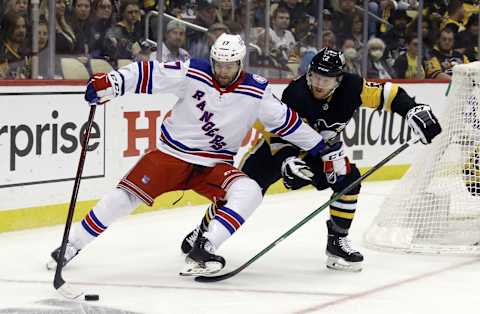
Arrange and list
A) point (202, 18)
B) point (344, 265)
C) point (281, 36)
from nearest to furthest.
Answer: point (344, 265)
point (202, 18)
point (281, 36)

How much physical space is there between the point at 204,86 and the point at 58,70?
78.8 inches

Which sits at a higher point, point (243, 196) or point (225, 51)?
point (225, 51)

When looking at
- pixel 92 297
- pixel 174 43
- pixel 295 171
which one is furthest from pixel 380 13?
pixel 92 297

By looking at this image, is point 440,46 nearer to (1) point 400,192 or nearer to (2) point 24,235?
(1) point 400,192

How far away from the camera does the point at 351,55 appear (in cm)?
948

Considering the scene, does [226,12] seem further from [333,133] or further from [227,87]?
[227,87]

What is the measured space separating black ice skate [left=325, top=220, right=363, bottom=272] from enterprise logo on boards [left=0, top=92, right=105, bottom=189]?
185 cm

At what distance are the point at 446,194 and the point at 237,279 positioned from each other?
1.52 m

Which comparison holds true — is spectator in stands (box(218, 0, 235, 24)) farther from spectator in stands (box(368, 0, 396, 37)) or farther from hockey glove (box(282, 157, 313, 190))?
hockey glove (box(282, 157, 313, 190))

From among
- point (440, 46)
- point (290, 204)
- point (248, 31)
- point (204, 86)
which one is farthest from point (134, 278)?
point (440, 46)

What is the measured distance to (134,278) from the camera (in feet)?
16.2

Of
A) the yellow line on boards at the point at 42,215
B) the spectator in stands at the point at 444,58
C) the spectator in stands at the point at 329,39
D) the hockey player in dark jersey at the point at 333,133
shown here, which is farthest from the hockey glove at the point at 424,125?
the spectator in stands at the point at 444,58

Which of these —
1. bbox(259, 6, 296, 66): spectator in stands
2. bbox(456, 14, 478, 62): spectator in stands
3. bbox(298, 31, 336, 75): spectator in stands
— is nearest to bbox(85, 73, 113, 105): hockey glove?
bbox(259, 6, 296, 66): spectator in stands

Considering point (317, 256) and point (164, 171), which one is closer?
point (164, 171)
